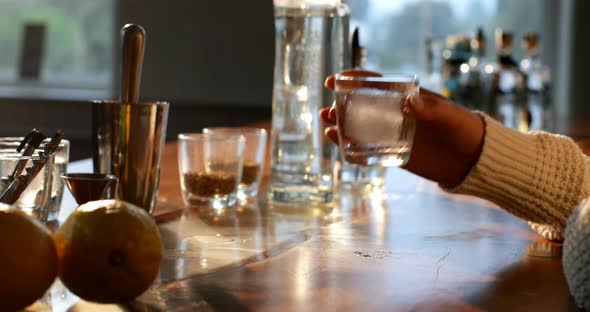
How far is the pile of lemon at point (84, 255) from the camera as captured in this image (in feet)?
2.13

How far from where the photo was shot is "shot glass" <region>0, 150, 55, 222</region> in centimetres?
90

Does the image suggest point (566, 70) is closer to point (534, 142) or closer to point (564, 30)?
point (564, 30)

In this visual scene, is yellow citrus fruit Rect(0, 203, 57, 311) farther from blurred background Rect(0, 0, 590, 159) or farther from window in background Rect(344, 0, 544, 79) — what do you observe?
window in background Rect(344, 0, 544, 79)

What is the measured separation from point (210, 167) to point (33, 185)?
1.16 feet

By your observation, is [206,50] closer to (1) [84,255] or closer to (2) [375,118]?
Answer: (2) [375,118]

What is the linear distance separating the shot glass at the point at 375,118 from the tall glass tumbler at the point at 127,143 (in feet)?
→ 0.87

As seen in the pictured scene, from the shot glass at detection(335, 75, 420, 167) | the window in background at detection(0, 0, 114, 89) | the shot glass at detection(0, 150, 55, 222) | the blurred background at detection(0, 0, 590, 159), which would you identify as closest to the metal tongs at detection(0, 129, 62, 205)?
the shot glass at detection(0, 150, 55, 222)

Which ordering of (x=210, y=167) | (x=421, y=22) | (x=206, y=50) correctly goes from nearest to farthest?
1. (x=210, y=167)
2. (x=206, y=50)
3. (x=421, y=22)

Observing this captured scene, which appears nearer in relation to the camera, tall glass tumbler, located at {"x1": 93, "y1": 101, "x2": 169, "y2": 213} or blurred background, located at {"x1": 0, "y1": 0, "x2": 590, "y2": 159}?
tall glass tumbler, located at {"x1": 93, "y1": 101, "x2": 169, "y2": 213}

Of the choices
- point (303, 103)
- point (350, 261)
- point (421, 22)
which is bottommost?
point (350, 261)

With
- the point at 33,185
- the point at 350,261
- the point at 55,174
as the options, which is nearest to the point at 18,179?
the point at 33,185

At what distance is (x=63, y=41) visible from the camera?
4887mm

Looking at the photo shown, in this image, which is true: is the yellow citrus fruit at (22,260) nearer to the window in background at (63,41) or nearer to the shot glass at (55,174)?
the shot glass at (55,174)

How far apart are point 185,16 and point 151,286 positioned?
3.57 metres
